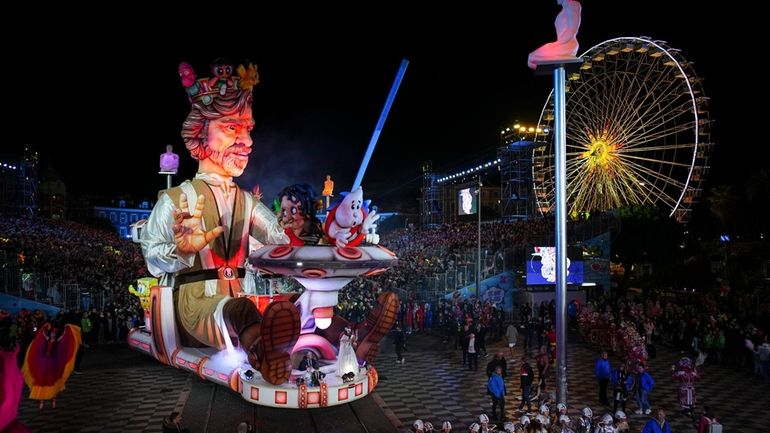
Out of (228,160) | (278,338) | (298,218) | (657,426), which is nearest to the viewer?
(657,426)

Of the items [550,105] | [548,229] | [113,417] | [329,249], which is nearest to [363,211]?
[329,249]

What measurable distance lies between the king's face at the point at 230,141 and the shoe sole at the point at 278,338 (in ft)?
13.7

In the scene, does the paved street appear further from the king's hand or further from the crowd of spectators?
the crowd of spectators

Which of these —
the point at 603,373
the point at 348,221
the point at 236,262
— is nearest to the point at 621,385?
the point at 603,373

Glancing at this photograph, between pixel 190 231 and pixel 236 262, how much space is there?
1563 mm

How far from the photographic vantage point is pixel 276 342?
10.4 m

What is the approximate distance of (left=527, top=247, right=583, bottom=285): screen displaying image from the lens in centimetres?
2611

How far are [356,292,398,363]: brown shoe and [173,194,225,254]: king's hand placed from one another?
12.2 feet

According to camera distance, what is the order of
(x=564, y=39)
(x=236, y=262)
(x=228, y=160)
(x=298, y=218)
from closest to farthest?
(x=564, y=39) < (x=298, y=218) < (x=228, y=160) < (x=236, y=262)

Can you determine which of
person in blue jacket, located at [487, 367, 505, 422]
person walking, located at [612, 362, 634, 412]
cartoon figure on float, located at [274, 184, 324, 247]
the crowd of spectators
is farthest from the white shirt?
the crowd of spectators

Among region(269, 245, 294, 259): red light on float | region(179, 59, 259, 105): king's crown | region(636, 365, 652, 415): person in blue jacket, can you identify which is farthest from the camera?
region(179, 59, 259, 105): king's crown

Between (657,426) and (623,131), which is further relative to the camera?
(623,131)

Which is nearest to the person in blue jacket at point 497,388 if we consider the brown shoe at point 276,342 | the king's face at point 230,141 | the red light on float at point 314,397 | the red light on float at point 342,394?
the red light on float at point 342,394

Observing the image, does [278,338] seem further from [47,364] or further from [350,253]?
[47,364]
